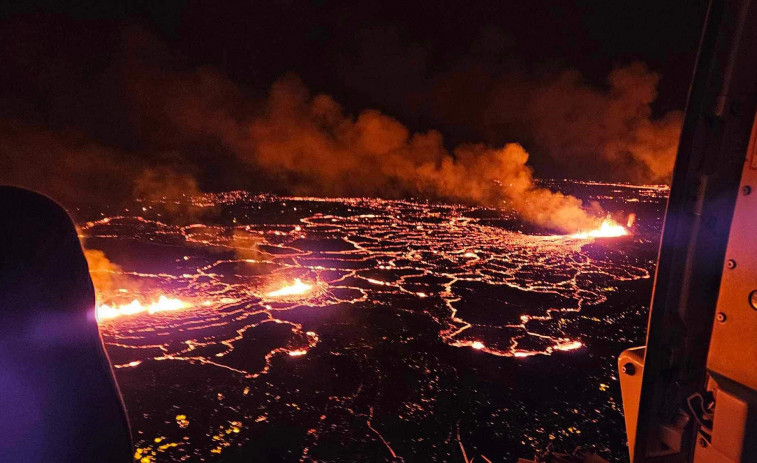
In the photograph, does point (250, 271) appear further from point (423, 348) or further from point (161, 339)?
point (423, 348)

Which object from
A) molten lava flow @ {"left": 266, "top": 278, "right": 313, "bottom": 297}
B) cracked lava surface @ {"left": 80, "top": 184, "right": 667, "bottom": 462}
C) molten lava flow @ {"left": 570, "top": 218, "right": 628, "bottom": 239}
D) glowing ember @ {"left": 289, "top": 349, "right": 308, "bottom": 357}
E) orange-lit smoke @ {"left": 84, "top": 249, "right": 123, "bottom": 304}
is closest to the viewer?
cracked lava surface @ {"left": 80, "top": 184, "right": 667, "bottom": 462}

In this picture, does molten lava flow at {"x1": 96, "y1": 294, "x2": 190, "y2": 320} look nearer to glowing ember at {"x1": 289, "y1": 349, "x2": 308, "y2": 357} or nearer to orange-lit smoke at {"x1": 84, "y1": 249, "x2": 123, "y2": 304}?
orange-lit smoke at {"x1": 84, "y1": 249, "x2": 123, "y2": 304}

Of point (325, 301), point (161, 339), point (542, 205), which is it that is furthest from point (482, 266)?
point (542, 205)

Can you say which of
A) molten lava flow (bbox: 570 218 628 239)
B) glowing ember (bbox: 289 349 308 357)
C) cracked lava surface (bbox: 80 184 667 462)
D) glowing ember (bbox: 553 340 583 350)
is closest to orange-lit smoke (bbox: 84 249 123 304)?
cracked lava surface (bbox: 80 184 667 462)

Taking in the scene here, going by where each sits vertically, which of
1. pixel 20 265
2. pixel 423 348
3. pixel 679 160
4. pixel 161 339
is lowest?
pixel 161 339

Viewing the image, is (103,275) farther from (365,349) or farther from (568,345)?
(568,345)

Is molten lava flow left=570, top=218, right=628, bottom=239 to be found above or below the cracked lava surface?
above

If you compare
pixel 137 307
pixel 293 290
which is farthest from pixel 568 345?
pixel 137 307
